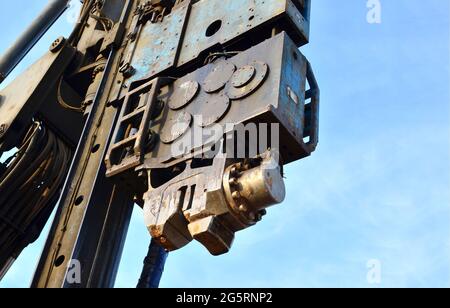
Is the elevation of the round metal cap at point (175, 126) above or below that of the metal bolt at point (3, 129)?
below

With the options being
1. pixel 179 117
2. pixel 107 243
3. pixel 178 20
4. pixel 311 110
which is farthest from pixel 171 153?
pixel 178 20

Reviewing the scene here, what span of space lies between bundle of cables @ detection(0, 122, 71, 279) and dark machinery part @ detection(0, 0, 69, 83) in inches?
40.4

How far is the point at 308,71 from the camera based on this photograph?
5.73m

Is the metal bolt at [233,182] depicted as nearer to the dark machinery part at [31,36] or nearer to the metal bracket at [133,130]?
the metal bracket at [133,130]

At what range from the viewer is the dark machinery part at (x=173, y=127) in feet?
15.7

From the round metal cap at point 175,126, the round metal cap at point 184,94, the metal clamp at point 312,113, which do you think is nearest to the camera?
the metal clamp at point 312,113

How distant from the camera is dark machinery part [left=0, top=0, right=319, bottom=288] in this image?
4.80 metres

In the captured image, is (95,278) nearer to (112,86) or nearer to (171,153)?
(171,153)

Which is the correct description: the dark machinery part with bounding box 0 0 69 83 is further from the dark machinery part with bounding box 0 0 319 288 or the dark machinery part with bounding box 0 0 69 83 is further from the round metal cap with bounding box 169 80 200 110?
the round metal cap with bounding box 169 80 200 110

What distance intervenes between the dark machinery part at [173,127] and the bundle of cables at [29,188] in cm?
3

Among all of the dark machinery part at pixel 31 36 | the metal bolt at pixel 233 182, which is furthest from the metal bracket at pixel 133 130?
the dark machinery part at pixel 31 36

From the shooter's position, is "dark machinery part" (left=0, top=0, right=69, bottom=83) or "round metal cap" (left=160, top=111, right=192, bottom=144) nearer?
"round metal cap" (left=160, top=111, right=192, bottom=144)

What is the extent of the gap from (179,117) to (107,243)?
1138 millimetres

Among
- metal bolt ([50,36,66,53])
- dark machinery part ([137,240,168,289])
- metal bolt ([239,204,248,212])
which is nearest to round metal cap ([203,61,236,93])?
metal bolt ([239,204,248,212])
